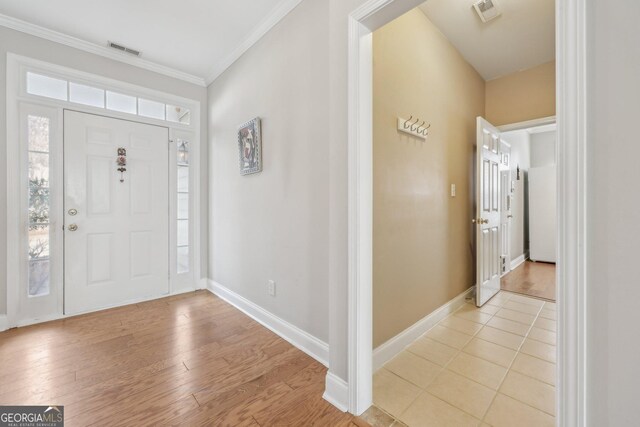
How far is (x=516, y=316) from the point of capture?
2658 millimetres

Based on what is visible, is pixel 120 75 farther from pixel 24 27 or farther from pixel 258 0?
pixel 258 0

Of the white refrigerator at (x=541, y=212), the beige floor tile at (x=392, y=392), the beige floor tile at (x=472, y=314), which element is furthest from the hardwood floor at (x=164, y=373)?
the white refrigerator at (x=541, y=212)

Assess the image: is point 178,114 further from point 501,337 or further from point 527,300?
point 527,300

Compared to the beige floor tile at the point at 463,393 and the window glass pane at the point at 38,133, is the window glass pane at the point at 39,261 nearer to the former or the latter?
the window glass pane at the point at 38,133

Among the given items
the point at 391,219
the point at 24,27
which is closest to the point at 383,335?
the point at 391,219

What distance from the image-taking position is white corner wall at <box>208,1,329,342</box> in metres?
1.94

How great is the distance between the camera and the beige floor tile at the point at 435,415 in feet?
4.51

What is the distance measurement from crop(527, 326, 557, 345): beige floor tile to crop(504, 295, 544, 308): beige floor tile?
714 mm

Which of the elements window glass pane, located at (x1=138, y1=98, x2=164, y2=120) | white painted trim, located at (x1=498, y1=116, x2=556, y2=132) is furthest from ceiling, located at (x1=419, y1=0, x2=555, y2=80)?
window glass pane, located at (x1=138, y1=98, x2=164, y2=120)

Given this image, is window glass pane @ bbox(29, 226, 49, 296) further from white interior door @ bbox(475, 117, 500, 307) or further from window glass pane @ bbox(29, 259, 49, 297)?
white interior door @ bbox(475, 117, 500, 307)

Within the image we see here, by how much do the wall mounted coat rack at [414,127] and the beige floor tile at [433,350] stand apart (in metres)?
1.70

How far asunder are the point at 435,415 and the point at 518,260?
4642 millimetres

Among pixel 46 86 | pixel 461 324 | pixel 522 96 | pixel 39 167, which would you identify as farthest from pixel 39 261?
pixel 522 96

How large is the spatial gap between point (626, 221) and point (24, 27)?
4247mm
